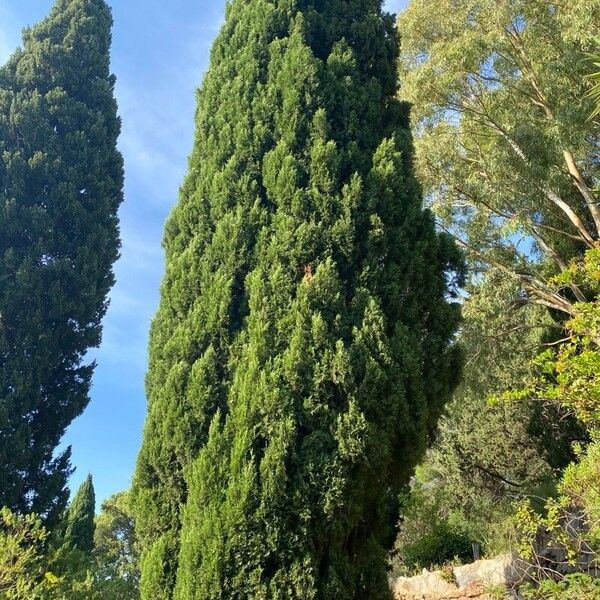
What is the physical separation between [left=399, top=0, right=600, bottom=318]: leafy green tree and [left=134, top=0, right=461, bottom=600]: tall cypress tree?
4814 mm

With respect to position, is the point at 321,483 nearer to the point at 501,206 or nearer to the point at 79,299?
the point at 79,299

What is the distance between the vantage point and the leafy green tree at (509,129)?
9.95 meters

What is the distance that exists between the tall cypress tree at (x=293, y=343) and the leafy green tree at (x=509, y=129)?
4.81 meters

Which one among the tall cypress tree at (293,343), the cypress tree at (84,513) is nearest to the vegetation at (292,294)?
the tall cypress tree at (293,343)

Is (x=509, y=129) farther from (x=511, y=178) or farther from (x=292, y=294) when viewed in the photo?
(x=292, y=294)

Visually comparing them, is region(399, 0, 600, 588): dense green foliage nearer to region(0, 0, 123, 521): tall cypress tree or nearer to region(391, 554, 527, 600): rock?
region(391, 554, 527, 600): rock

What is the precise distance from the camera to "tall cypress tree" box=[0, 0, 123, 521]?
789cm

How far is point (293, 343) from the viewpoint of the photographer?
15.7 feet

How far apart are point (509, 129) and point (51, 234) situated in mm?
8816

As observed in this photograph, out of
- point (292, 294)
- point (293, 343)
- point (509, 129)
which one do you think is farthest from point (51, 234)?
point (509, 129)

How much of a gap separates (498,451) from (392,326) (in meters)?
10.7

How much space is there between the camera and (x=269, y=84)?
252 inches

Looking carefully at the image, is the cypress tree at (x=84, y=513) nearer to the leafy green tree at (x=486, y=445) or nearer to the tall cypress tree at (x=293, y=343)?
the leafy green tree at (x=486, y=445)

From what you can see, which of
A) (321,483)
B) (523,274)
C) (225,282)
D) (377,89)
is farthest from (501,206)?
(321,483)
